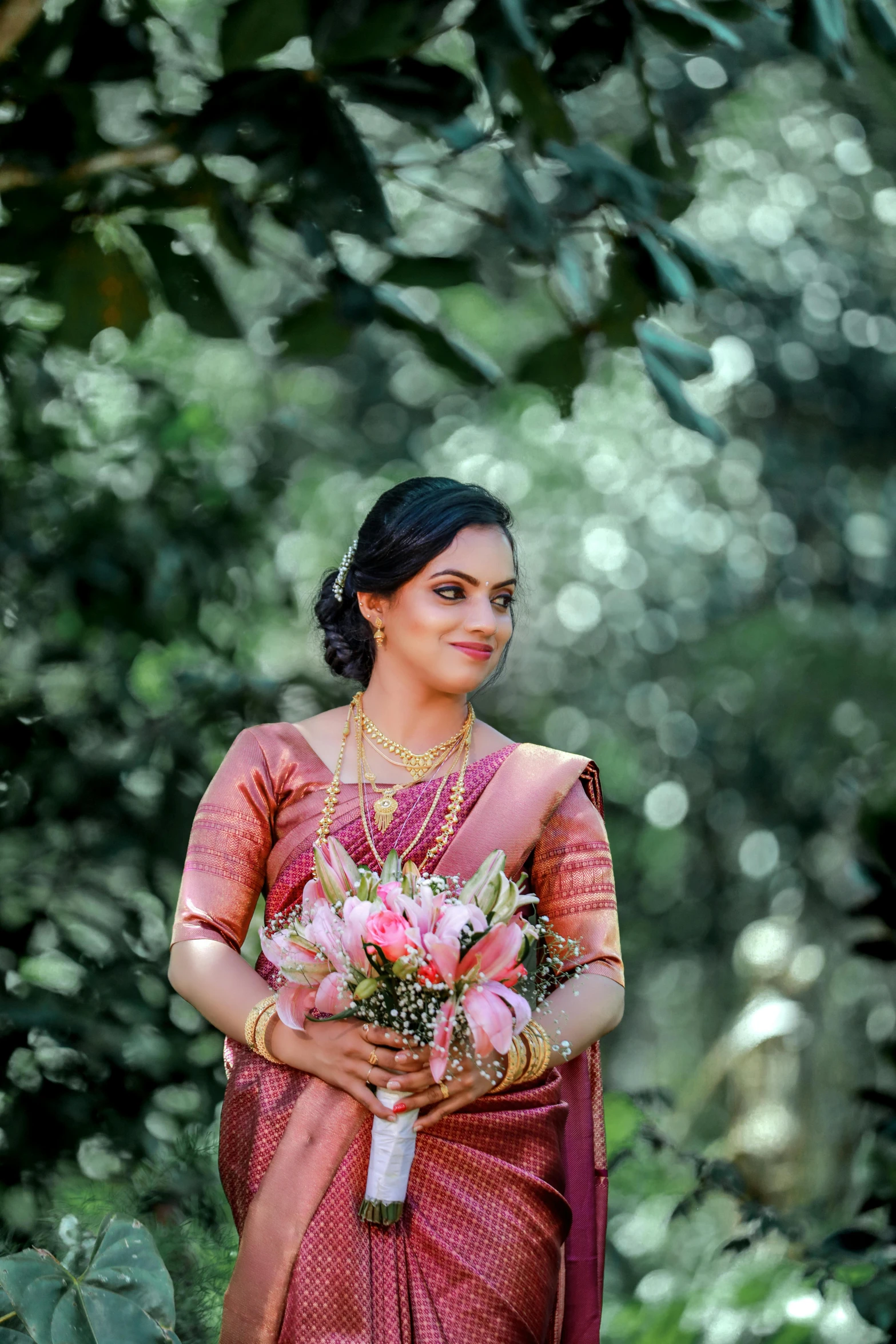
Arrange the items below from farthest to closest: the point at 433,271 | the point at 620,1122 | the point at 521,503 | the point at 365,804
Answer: the point at 521,503 → the point at 620,1122 → the point at 365,804 → the point at 433,271

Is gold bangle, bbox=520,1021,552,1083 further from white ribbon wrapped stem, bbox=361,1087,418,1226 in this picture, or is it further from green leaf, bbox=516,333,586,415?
green leaf, bbox=516,333,586,415

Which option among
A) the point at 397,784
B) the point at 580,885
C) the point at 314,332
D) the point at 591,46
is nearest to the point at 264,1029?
the point at 397,784

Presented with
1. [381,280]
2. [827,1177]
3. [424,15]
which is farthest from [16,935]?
[827,1177]

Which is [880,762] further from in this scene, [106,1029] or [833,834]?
[106,1029]

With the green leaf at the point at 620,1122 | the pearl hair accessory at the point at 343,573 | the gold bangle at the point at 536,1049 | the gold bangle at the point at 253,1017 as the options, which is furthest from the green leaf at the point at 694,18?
the green leaf at the point at 620,1122

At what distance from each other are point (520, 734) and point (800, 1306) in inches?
147

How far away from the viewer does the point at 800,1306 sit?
168 inches

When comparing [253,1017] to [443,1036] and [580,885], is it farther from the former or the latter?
[580,885]

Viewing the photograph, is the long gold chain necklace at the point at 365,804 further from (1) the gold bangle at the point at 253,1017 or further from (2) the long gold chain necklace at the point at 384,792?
(1) the gold bangle at the point at 253,1017

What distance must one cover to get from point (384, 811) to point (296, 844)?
17cm

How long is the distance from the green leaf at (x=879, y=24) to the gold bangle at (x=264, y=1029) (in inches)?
69.7

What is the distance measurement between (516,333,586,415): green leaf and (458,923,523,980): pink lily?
0.88m

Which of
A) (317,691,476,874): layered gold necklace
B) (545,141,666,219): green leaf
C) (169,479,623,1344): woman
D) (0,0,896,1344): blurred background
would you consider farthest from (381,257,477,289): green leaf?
(317,691,476,874): layered gold necklace

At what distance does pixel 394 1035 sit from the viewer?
2.19 m
